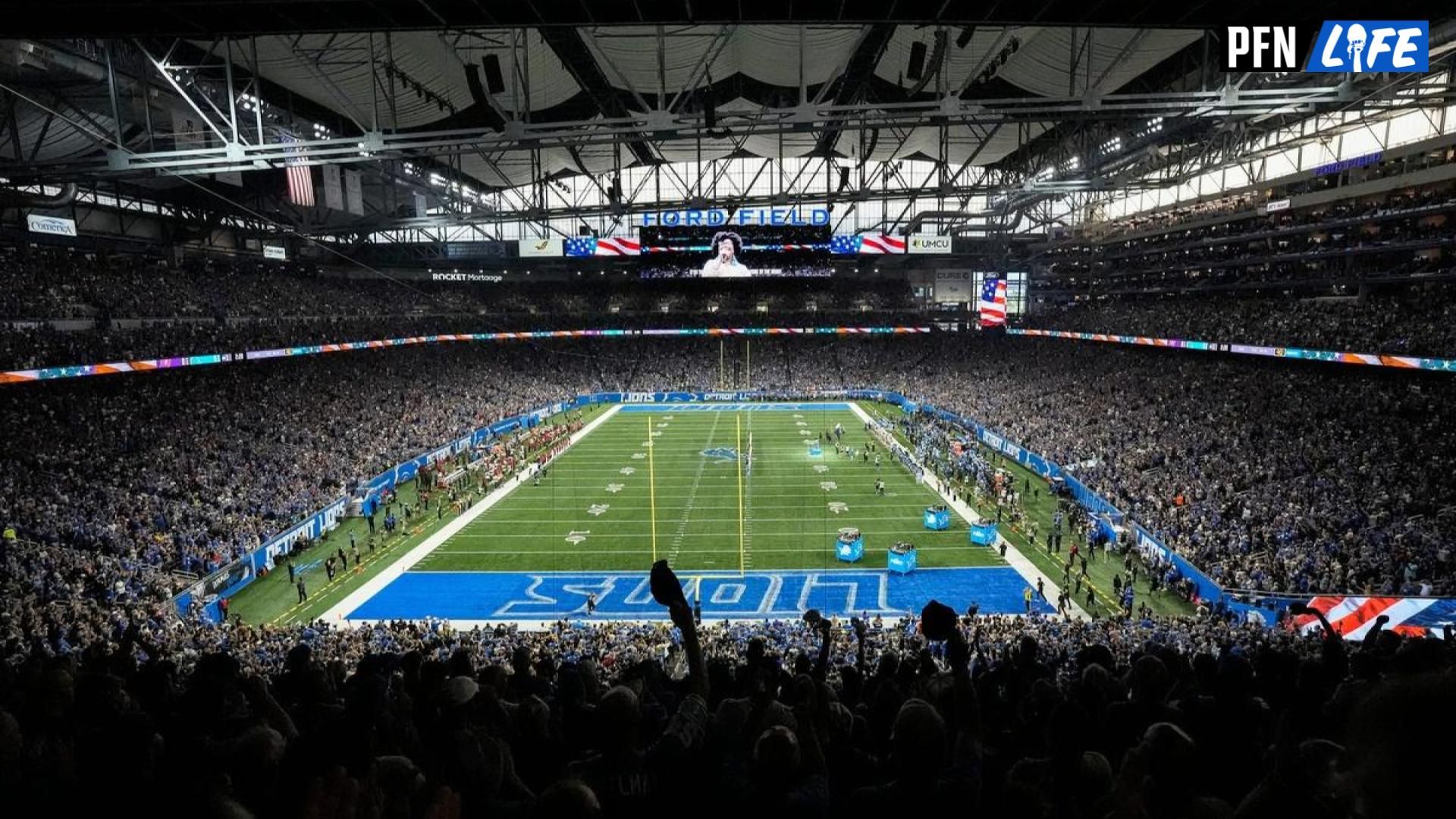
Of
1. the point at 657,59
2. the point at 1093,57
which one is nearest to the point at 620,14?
the point at 657,59

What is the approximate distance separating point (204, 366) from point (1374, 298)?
54923mm

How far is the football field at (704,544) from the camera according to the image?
71.9 feet

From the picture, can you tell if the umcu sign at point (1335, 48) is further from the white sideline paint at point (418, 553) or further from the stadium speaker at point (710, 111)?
the white sideline paint at point (418, 553)

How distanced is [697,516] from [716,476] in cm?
589

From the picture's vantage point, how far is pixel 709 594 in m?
22.4

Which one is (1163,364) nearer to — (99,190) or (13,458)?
(13,458)

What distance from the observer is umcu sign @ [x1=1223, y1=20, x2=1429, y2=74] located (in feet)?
28.3

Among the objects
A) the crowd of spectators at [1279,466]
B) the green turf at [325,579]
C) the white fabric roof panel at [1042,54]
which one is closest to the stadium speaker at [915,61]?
the white fabric roof panel at [1042,54]

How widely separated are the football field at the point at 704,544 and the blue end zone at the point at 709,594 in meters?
0.06

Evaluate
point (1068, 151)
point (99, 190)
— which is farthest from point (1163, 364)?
point (99, 190)

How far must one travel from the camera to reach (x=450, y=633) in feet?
56.4

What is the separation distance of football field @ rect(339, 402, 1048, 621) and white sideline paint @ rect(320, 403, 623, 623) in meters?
0.21

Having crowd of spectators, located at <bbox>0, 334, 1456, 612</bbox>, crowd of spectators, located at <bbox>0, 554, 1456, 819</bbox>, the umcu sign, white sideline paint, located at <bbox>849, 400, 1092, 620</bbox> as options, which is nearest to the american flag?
crowd of spectators, located at <bbox>0, 334, 1456, 612</bbox>

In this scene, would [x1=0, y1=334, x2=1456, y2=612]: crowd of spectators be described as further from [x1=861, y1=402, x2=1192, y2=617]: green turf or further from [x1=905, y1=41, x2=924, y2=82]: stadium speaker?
[x1=905, y1=41, x2=924, y2=82]: stadium speaker
